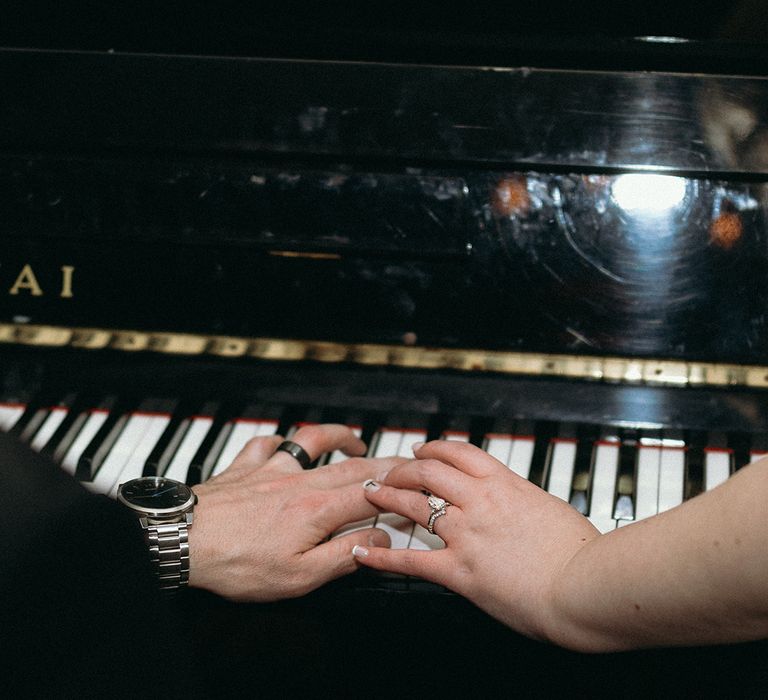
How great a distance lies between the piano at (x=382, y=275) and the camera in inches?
57.8

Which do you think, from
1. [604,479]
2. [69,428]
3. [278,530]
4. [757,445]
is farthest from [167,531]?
[757,445]

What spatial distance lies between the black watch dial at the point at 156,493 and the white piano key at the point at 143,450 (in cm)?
9

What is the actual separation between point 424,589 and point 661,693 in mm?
342

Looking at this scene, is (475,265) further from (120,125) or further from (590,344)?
(120,125)

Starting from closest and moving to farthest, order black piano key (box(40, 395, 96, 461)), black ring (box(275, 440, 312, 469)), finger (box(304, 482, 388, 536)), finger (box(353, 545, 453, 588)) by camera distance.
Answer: finger (box(353, 545, 453, 588)), finger (box(304, 482, 388, 536)), black ring (box(275, 440, 312, 469)), black piano key (box(40, 395, 96, 461))

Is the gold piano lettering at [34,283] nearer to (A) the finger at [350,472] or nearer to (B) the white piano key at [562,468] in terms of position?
(A) the finger at [350,472]

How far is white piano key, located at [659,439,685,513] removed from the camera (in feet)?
4.63

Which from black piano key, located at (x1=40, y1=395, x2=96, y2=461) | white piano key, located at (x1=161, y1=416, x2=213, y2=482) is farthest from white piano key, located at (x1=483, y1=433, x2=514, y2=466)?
black piano key, located at (x1=40, y1=395, x2=96, y2=461)

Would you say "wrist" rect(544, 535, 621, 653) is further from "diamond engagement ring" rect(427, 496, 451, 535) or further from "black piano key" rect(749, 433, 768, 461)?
"black piano key" rect(749, 433, 768, 461)

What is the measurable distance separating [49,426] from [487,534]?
0.78m

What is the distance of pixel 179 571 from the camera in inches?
52.0

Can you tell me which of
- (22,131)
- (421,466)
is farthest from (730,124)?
(22,131)

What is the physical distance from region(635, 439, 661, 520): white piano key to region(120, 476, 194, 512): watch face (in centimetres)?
62

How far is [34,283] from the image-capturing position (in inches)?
64.1
